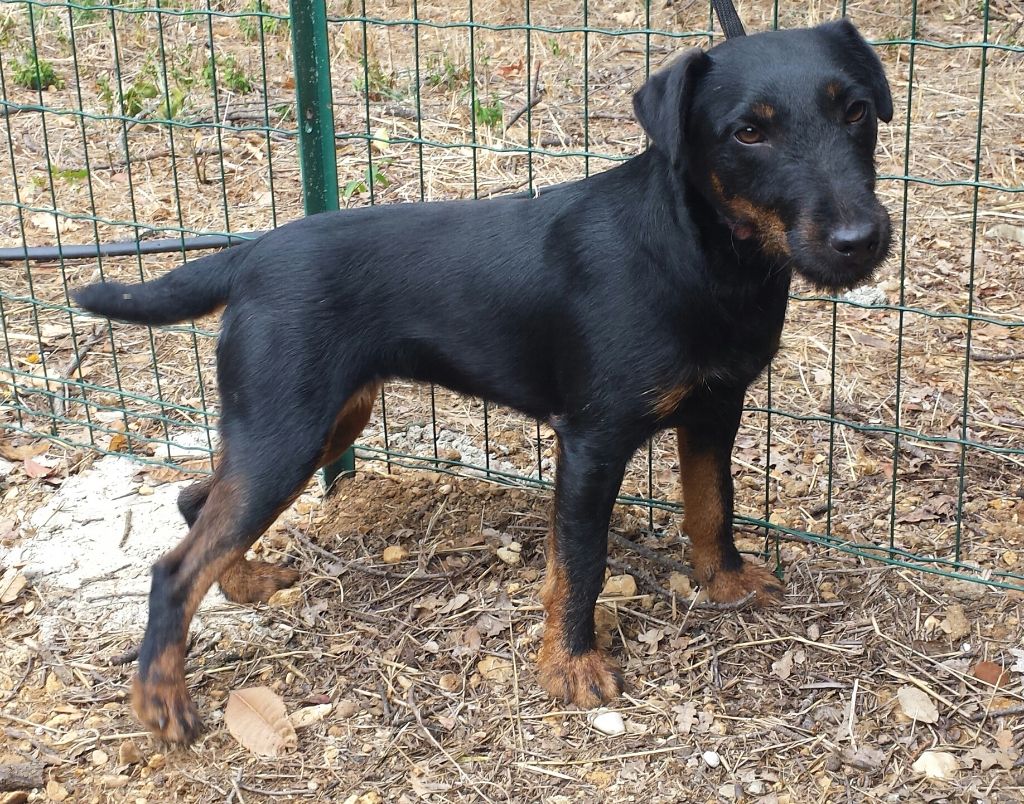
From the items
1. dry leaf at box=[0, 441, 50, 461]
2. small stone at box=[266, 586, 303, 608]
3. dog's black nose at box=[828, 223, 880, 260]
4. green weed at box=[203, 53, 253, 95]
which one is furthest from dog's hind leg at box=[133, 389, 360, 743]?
green weed at box=[203, 53, 253, 95]

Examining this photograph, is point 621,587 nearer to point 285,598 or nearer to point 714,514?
point 714,514

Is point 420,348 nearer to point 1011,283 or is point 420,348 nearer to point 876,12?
point 1011,283

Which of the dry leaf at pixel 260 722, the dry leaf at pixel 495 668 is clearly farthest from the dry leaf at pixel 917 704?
the dry leaf at pixel 260 722

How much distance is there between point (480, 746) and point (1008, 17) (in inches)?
272

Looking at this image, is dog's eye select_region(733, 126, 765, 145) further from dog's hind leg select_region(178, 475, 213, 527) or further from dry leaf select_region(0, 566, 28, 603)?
dry leaf select_region(0, 566, 28, 603)

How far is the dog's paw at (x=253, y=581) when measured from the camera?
454 centimetres

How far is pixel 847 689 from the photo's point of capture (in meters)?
3.98

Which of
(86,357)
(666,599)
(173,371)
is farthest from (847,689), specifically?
(86,357)

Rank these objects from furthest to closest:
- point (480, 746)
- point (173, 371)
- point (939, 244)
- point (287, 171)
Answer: point (287, 171) < point (939, 244) < point (173, 371) < point (480, 746)

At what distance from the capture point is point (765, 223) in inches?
131

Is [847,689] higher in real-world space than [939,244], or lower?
lower

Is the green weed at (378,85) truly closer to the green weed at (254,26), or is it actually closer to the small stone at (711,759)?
the green weed at (254,26)

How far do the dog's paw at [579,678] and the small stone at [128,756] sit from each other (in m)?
1.36

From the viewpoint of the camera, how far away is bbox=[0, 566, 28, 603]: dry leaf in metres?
4.63
